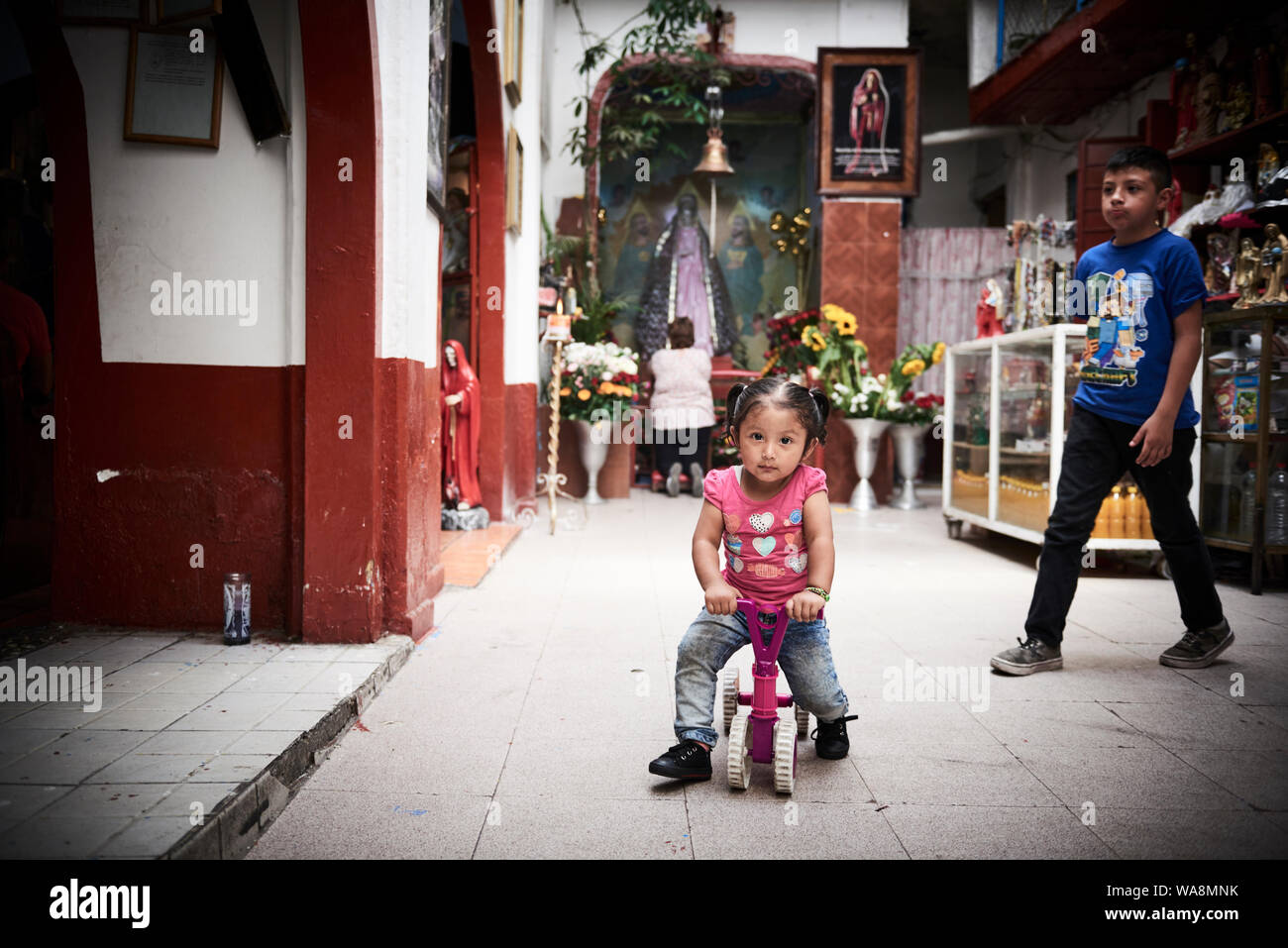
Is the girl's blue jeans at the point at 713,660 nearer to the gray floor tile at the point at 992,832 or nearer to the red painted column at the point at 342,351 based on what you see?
the gray floor tile at the point at 992,832

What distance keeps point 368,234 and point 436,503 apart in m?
1.42

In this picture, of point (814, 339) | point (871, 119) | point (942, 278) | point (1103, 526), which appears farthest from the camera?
point (942, 278)

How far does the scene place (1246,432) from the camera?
5.73 meters

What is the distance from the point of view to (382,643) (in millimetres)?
3994

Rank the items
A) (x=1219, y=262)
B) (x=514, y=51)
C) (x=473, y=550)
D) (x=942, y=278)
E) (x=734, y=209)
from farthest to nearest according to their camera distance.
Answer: (x=734, y=209)
(x=942, y=278)
(x=514, y=51)
(x=473, y=550)
(x=1219, y=262)

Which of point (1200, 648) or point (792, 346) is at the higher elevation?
point (792, 346)

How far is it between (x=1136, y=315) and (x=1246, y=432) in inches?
97.2

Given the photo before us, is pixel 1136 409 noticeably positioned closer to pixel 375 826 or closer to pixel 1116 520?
pixel 1116 520

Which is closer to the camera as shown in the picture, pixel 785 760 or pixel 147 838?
pixel 147 838

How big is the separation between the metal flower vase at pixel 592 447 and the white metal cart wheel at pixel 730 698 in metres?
6.73

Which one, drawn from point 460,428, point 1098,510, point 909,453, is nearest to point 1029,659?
point 1098,510

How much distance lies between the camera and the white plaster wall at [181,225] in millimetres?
4031

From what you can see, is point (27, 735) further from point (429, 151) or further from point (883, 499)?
point (883, 499)

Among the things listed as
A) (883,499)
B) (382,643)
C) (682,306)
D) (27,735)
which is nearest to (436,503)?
(382,643)
